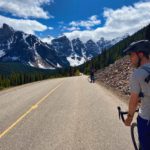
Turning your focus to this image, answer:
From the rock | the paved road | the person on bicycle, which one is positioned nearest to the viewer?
the person on bicycle

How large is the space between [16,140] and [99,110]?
6054 mm

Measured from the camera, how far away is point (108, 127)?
10172 mm

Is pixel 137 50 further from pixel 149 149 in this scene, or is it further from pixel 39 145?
pixel 39 145

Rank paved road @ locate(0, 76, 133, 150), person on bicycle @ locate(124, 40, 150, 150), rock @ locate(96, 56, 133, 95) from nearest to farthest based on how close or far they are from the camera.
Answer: person on bicycle @ locate(124, 40, 150, 150) < paved road @ locate(0, 76, 133, 150) < rock @ locate(96, 56, 133, 95)

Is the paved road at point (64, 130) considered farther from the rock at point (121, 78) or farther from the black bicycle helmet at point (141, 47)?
the rock at point (121, 78)

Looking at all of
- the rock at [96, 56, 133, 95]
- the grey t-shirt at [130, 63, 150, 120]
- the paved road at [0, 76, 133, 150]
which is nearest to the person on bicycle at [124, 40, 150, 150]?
the grey t-shirt at [130, 63, 150, 120]

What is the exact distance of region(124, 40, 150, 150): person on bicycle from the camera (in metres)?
4.07

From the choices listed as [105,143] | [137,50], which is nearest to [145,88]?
[137,50]

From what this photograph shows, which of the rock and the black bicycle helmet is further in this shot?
the rock

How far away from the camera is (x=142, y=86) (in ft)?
13.5

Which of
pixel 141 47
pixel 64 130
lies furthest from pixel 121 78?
pixel 141 47

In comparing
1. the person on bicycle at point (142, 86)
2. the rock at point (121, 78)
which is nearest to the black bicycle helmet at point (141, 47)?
the person on bicycle at point (142, 86)

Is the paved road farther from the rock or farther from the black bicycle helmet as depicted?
the rock

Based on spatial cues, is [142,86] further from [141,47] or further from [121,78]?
[121,78]
